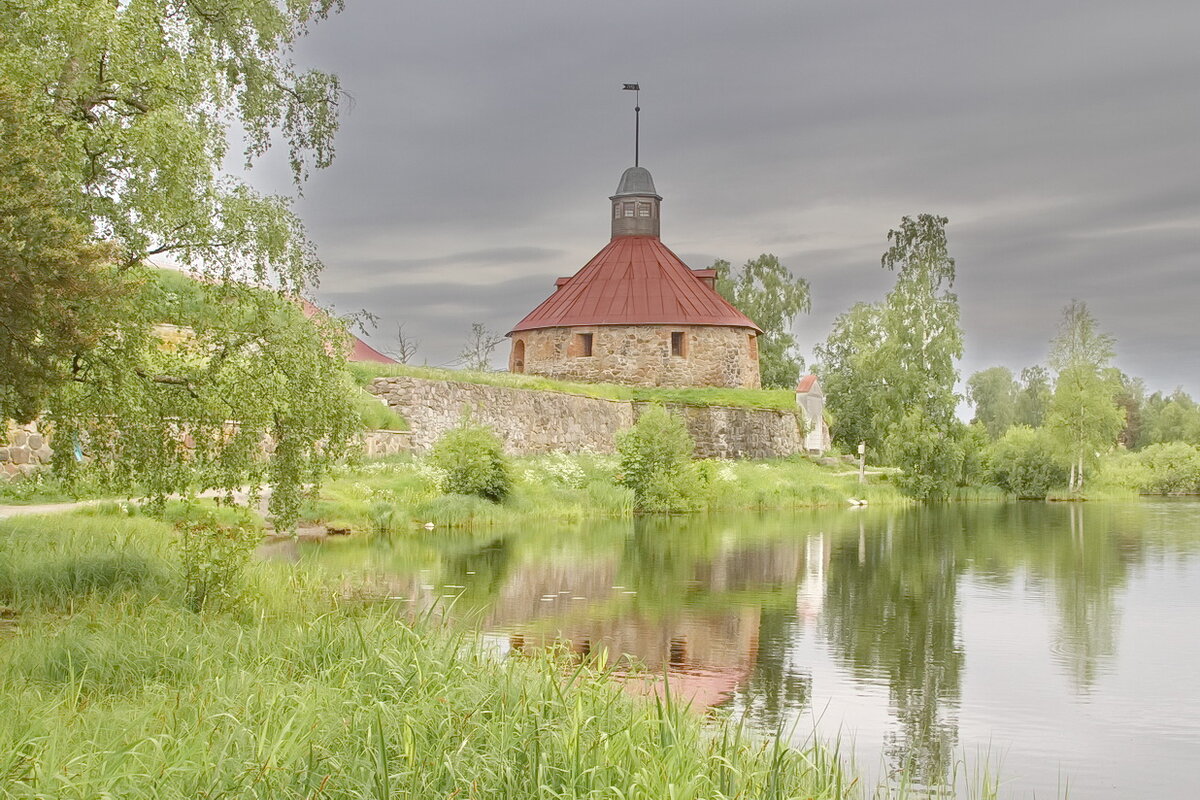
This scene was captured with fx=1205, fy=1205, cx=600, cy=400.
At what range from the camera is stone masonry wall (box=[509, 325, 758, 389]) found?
44.0 meters

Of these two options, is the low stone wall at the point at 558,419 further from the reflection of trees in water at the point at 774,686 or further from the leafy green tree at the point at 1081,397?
the reflection of trees in water at the point at 774,686

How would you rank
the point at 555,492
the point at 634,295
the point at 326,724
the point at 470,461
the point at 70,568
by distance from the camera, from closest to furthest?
the point at 326,724
the point at 70,568
the point at 470,461
the point at 555,492
the point at 634,295

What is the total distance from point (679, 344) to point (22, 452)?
1096 inches

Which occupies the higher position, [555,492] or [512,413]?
[512,413]

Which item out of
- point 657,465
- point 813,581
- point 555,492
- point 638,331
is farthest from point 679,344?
point 813,581

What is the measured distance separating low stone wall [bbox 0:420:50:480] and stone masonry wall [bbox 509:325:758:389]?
83.7ft

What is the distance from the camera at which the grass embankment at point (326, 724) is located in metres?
5.30

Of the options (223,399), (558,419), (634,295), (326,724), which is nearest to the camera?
(326,724)

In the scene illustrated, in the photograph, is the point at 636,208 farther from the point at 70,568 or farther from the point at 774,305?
the point at 70,568

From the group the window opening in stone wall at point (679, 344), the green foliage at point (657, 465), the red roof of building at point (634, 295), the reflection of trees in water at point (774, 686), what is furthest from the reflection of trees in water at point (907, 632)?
the red roof of building at point (634, 295)

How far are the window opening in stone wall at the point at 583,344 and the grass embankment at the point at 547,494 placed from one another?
27.3 ft

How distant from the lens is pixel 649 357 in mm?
44031

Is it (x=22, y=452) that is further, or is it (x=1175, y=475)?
(x=1175, y=475)

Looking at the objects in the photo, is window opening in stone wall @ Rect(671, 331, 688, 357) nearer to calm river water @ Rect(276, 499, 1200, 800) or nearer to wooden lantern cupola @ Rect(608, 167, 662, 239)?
wooden lantern cupola @ Rect(608, 167, 662, 239)
